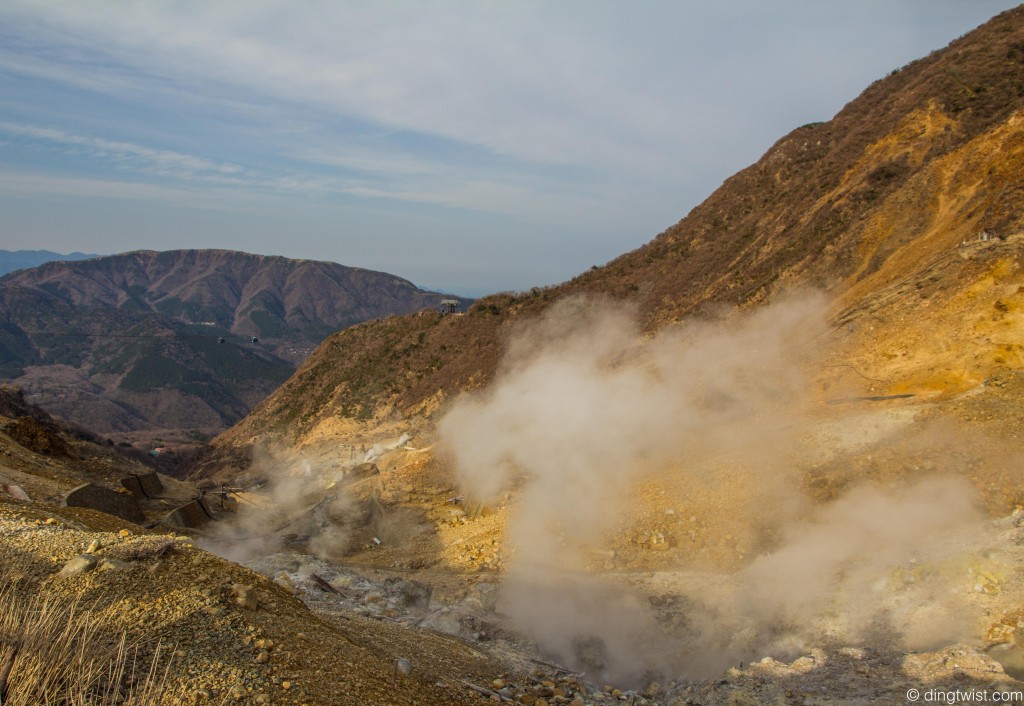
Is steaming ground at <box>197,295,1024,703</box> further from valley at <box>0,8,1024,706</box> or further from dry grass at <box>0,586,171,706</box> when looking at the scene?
dry grass at <box>0,586,171,706</box>

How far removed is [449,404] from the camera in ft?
87.6

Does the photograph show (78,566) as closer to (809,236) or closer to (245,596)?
(245,596)

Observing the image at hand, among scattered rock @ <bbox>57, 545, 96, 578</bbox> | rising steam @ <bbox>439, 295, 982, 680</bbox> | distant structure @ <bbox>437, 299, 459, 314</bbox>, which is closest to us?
scattered rock @ <bbox>57, 545, 96, 578</bbox>

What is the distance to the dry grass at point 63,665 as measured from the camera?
3.31 m

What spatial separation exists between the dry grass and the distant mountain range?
175ft

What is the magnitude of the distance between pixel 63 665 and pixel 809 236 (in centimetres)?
2213

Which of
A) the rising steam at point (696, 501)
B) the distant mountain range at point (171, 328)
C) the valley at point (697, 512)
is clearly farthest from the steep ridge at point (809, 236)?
the distant mountain range at point (171, 328)

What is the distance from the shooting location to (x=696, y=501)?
445 inches

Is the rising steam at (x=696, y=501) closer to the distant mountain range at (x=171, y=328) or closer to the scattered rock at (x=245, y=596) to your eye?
the scattered rock at (x=245, y=596)

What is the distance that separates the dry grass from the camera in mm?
3309

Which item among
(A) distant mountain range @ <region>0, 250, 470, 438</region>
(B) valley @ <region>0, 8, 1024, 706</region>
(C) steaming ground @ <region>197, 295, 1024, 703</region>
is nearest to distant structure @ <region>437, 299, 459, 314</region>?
(B) valley @ <region>0, 8, 1024, 706</region>

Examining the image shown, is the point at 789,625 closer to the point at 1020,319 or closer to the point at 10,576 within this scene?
the point at 1020,319

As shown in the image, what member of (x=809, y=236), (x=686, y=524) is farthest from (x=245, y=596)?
(x=809, y=236)

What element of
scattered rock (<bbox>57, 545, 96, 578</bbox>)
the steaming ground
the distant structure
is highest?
the distant structure
